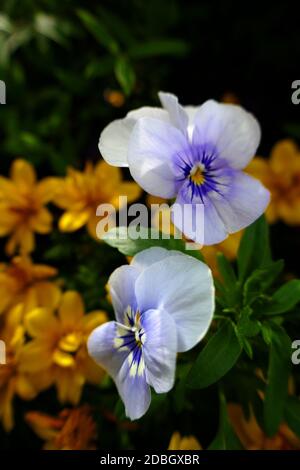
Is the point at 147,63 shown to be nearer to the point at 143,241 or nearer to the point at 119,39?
the point at 119,39

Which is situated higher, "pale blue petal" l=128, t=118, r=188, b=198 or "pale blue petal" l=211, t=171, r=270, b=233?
"pale blue petal" l=128, t=118, r=188, b=198

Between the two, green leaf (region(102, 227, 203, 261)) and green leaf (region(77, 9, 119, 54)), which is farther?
green leaf (region(77, 9, 119, 54))

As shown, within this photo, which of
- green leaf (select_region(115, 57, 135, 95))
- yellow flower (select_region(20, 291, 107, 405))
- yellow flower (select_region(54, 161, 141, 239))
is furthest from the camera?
green leaf (select_region(115, 57, 135, 95))

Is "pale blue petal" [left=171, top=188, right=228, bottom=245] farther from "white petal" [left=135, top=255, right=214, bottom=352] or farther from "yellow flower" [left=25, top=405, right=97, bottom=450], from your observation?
"yellow flower" [left=25, top=405, right=97, bottom=450]

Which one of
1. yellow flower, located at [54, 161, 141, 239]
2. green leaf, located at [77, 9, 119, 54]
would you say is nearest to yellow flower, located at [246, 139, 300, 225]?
yellow flower, located at [54, 161, 141, 239]
